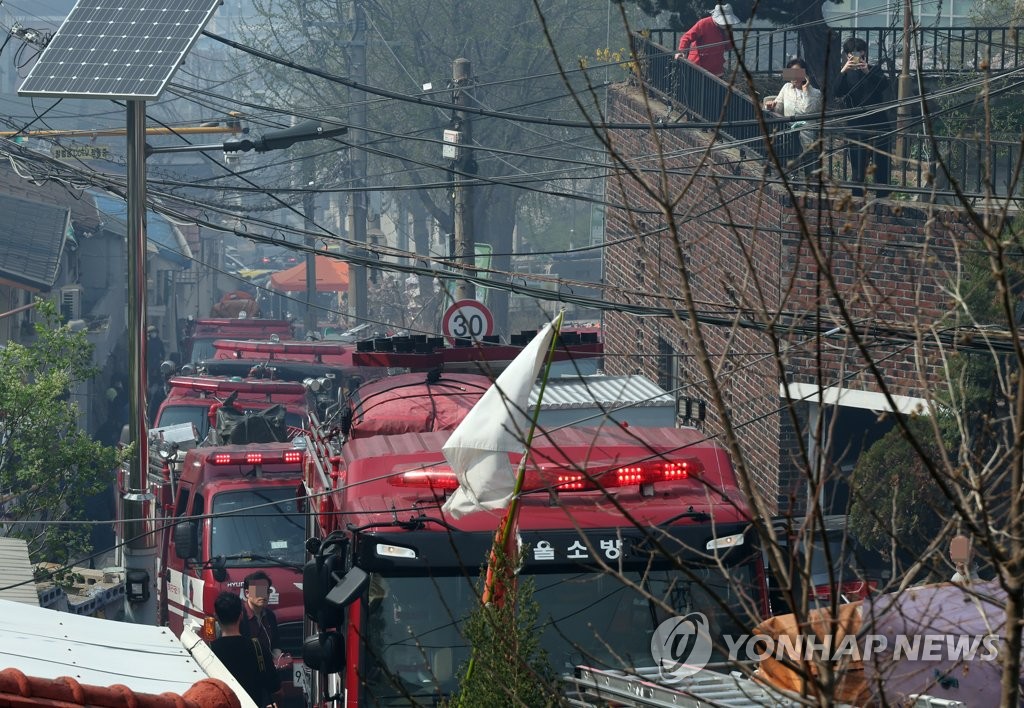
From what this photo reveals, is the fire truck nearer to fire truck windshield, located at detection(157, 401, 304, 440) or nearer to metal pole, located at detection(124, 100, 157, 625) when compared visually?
metal pole, located at detection(124, 100, 157, 625)

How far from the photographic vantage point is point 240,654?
10.4m

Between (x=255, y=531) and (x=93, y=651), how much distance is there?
6.97 m

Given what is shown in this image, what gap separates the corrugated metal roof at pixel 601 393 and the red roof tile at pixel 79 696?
4658 millimetres

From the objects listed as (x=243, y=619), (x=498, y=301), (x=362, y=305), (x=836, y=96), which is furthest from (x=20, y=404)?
(x=498, y=301)

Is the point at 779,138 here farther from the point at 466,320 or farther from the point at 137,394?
the point at 137,394

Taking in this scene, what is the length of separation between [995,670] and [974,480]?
139 inches

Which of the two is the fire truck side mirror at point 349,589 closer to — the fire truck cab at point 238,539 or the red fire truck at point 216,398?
the fire truck cab at point 238,539

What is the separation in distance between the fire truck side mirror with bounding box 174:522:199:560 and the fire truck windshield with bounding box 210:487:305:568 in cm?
53

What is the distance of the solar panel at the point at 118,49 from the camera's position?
40.1ft

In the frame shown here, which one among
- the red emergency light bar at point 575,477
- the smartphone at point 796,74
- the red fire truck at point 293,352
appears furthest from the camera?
the red fire truck at point 293,352

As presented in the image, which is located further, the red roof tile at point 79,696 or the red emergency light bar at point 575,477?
the red emergency light bar at point 575,477

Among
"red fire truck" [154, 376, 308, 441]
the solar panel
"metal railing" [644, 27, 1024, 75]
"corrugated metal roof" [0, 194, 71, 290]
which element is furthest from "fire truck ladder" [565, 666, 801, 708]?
"corrugated metal roof" [0, 194, 71, 290]

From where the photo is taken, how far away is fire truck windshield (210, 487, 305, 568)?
43.3ft

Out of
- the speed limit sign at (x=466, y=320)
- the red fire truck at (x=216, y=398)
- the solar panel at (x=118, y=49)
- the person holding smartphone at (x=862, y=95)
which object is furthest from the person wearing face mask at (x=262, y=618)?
the person holding smartphone at (x=862, y=95)
